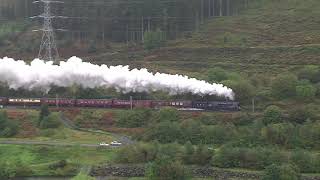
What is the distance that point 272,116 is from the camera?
3457 inches

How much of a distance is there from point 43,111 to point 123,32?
208 ft

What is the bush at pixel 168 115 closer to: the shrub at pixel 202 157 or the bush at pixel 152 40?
the shrub at pixel 202 157

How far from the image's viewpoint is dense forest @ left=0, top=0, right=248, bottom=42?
500 feet

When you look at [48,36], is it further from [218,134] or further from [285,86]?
[218,134]

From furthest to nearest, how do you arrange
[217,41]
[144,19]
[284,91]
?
[144,19] → [217,41] → [284,91]

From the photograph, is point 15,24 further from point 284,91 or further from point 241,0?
point 284,91

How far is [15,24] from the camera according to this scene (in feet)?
543

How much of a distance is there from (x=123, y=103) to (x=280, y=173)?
42.2 meters

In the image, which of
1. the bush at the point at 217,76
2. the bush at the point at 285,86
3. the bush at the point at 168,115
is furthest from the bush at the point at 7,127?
the bush at the point at 285,86

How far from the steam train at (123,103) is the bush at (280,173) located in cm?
3274

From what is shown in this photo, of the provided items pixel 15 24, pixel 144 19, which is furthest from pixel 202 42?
pixel 15 24

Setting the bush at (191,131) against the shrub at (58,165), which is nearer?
the shrub at (58,165)

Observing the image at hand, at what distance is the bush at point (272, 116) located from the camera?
3445 inches

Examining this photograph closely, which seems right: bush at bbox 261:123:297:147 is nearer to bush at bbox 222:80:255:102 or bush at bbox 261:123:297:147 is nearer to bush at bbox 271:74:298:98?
bush at bbox 222:80:255:102
